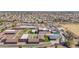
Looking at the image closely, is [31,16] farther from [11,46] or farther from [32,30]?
[11,46]

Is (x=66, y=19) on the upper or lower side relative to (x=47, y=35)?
upper

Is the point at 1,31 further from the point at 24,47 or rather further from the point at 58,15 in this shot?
the point at 58,15

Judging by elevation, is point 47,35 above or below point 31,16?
below
